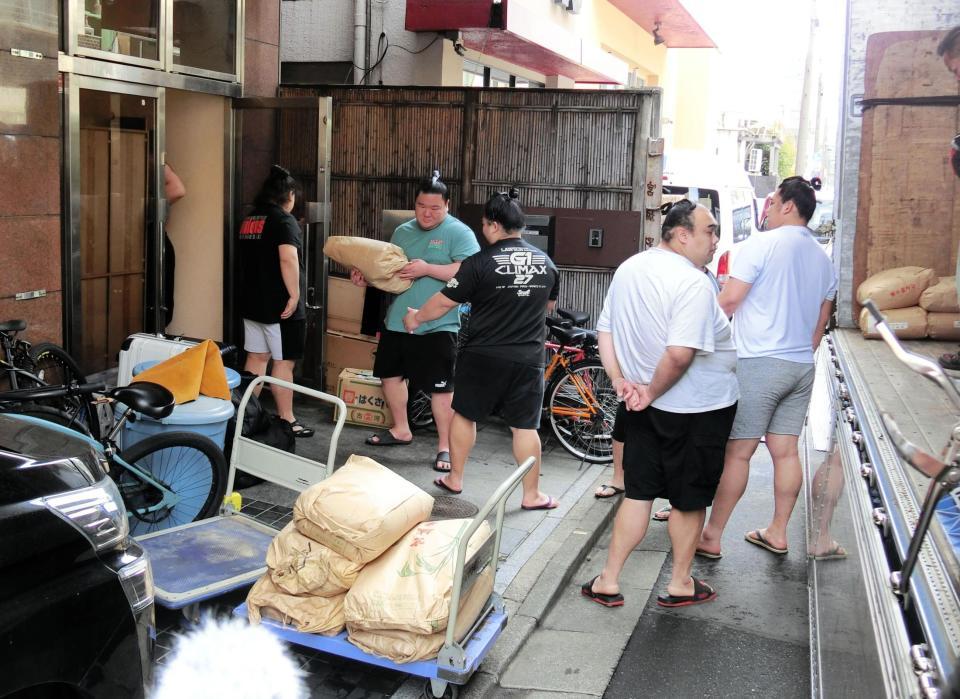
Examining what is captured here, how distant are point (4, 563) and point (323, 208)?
19.4ft

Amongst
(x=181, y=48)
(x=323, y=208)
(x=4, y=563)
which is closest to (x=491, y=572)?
(x=4, y=563)

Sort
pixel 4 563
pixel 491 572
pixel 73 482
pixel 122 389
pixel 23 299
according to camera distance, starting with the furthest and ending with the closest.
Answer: pixel 23 299, pixel 122 389, pixel 491 572, pixel 73 482, pixel 4 563

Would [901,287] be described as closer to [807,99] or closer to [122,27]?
[122,27]

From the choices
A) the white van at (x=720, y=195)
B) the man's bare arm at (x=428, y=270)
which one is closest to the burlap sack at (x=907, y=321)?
the man's bare arm at (x=428, y=270)

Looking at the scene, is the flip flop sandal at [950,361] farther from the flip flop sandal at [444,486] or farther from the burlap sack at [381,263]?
the burlap sack at [381,263]

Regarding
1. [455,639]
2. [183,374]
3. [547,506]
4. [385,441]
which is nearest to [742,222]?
[385,441]

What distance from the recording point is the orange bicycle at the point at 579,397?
7719mm

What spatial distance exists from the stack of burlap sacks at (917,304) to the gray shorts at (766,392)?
19.8 inches

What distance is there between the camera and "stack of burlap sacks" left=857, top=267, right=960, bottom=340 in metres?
5.55

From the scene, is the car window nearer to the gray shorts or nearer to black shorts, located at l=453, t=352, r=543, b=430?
black shorts, located at l=453, t=352, r=543, b=430

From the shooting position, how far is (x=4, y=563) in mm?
2520

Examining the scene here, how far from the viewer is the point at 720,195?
45.7ft

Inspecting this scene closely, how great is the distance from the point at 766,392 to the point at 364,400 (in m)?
3.49

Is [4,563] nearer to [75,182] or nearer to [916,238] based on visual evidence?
[75,182]
